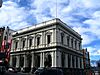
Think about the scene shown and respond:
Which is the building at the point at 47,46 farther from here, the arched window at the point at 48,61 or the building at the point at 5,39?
the building at the point at 5,39

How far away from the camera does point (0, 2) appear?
49.9 ft

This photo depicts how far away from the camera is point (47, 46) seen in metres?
49.8

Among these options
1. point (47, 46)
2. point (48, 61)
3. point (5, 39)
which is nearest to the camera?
point (48, 61)

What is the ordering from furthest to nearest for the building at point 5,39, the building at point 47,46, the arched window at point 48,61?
the building at point 5,39, the building at point 47,46, the arched window at point 48,61

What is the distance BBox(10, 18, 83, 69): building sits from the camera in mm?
48534

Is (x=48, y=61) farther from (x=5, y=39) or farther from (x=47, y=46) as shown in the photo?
(x=5, y=39)

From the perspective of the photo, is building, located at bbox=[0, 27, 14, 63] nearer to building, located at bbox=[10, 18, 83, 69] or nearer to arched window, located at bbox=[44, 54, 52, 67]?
building, located at bbox=[10, 18, 83, 69]

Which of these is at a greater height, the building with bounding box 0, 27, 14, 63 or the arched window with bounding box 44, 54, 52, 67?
the building with bounding box 0, 27, 14, 63

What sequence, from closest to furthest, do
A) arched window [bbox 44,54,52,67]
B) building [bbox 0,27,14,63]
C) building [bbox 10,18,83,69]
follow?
arched window [bbox 44,54,52,67], building [bbox 10,18,83,69], building [bbox 0,27,14,63]

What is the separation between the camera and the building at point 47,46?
159ft

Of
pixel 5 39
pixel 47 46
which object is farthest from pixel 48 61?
pixel 5 39

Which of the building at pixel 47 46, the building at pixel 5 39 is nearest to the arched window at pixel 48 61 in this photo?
the building at pixel 47 46

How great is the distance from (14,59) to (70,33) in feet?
61.8

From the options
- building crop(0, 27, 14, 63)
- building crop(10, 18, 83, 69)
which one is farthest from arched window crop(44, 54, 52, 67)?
building crop(0, 27, 14, 63)
